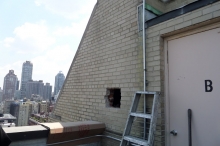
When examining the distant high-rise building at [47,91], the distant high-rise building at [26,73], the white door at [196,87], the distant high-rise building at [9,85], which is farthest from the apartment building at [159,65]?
the distant high-rise building at [26,73]

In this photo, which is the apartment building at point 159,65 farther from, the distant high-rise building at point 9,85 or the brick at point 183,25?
the distant high-rise building at point 9,85

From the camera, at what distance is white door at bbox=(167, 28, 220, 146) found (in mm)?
2227

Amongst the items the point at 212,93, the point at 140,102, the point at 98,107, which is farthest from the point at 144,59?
the point at 98,107

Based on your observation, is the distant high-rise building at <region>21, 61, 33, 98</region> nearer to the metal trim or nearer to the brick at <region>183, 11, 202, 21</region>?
the metal trim

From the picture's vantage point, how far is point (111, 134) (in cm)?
347

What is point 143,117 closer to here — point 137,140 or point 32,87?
point 137,140

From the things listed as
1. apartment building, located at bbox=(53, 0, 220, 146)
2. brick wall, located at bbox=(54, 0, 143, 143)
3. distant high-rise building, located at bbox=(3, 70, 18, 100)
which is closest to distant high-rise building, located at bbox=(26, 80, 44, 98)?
distant high-rise building, located at bbox=(3, 70, 18, 100)

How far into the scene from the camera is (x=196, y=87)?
241cm

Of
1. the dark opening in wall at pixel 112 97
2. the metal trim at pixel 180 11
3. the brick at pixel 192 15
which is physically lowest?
the dark opening in wall at pixel 112 97

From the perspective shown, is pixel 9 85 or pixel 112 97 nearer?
pixel 112 97

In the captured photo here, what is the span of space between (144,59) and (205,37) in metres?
1.02

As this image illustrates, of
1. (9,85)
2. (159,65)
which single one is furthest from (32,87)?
(159,65)

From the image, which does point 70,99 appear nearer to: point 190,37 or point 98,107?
point 98,107

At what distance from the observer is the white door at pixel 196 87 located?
7.30 ft
